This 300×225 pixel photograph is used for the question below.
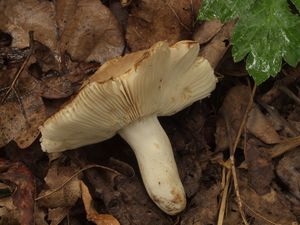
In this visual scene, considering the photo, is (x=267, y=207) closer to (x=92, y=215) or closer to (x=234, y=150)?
(x=234, y=150)

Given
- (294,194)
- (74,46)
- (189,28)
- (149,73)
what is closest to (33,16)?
(74,46)

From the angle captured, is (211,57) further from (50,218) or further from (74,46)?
(50,218)

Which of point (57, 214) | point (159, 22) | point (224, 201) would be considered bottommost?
point (57, 214)

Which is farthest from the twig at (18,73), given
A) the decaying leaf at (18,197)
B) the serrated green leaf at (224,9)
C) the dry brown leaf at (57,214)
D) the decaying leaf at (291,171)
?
the decaying leaf at (291,171)

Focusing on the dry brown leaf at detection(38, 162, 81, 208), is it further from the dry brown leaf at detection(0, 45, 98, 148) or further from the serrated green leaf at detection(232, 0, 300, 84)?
the serrated green leaf at detection(232, 0, 300, 84)

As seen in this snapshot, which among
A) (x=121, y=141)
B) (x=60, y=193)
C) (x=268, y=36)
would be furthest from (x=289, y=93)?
(x=60, y=193)

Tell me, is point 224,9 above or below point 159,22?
above
